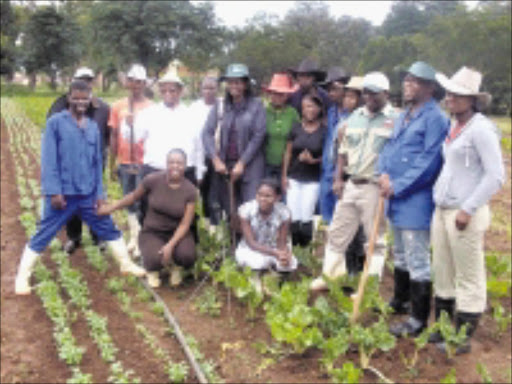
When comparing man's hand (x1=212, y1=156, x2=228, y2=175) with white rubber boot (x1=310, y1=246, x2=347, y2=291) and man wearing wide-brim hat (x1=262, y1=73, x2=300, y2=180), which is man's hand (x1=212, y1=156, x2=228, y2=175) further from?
white rubber boot (x1=310, y1=246, x2=347, y2=291)

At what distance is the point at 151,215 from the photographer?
5.83m

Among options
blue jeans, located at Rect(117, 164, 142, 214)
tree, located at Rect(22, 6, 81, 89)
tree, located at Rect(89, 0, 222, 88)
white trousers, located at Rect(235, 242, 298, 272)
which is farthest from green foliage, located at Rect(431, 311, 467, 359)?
tree, located at Rect(89, 0, 222, 88)

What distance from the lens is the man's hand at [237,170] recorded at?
5.67 m

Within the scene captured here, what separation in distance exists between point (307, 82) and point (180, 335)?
109 inches

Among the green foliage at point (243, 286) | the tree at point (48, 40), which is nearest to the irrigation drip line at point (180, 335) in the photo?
the green foliage at point (243, 286)

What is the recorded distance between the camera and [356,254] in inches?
230

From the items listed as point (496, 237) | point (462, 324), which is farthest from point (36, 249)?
point (496, 237)

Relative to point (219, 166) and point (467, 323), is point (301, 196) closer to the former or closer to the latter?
point (219, 166)

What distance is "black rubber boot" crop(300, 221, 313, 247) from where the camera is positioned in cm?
614

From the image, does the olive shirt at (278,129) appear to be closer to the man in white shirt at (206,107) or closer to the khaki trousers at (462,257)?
the man in white shirt at (206,107)

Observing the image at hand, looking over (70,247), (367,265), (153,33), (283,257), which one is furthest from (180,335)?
(153,33)

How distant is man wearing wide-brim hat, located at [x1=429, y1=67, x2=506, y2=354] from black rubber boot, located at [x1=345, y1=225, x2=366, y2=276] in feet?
4.32

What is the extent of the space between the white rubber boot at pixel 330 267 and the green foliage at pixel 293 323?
84cm

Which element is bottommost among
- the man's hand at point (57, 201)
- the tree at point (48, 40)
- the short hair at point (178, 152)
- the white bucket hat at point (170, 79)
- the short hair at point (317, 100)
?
the man's hand at point (57, 201)
